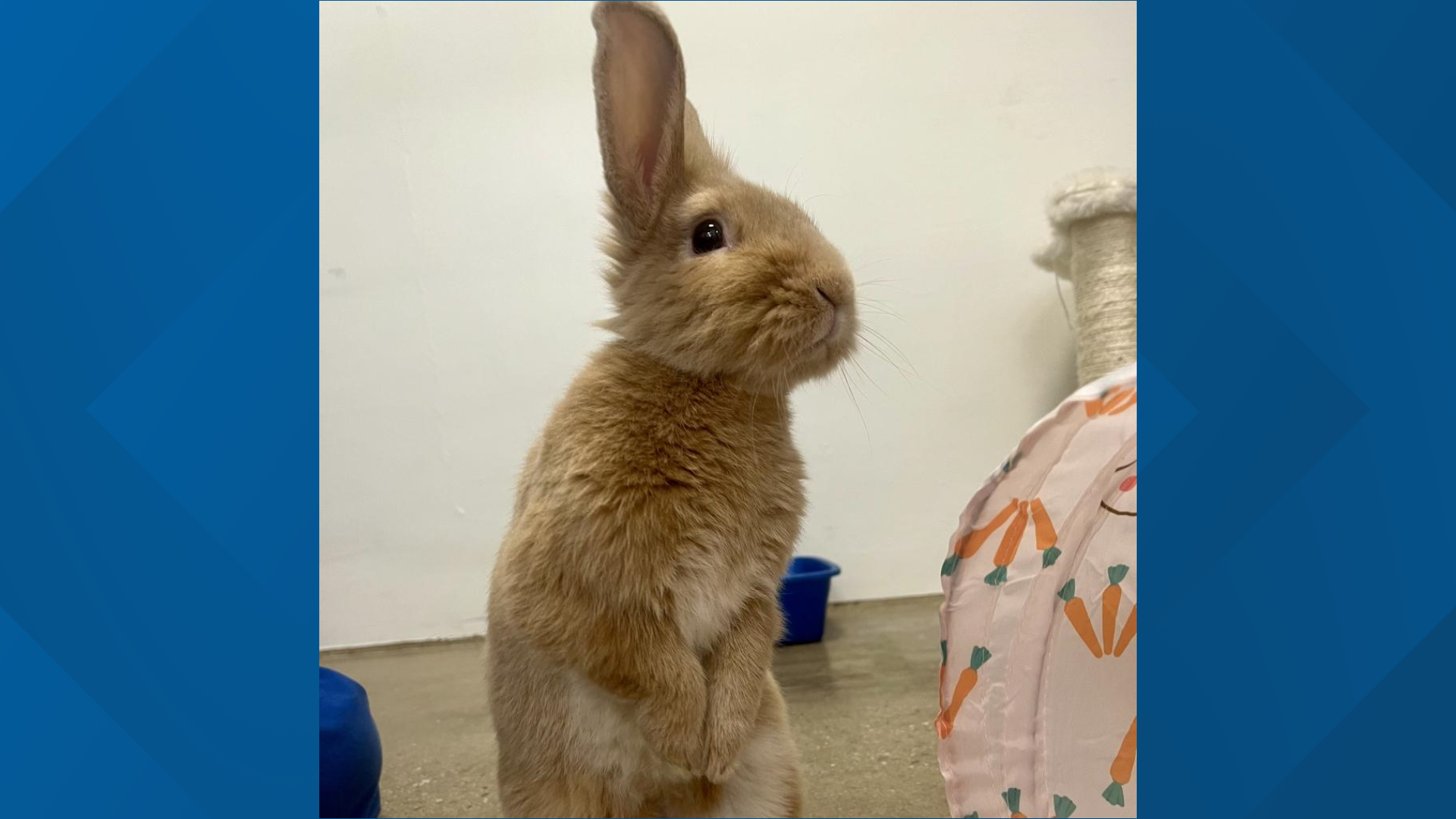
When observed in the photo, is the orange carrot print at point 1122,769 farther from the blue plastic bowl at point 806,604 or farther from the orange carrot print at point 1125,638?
the blue plastic bowl at point 806,604

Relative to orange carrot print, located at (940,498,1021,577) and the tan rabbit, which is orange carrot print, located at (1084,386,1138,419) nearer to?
orange carrot print, located at (940,498,1021,577)

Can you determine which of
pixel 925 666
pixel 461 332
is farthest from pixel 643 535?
pixel 461 332

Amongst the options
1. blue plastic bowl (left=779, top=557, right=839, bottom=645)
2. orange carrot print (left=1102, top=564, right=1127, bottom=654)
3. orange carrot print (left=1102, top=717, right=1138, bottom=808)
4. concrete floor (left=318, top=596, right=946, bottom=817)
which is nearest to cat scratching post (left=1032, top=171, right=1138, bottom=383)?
concrete floor (left=318, top=596, right=946, bottom=817)

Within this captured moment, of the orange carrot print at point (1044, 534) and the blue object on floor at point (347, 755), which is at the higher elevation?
the orange carrot print at point (1044, 534)

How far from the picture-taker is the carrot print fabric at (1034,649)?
3.38 feet

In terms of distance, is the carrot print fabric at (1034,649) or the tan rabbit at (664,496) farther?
the carrot print fabric at (1034,649)

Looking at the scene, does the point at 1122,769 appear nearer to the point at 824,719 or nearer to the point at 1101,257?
the point at 824,719

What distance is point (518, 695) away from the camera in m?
0.83

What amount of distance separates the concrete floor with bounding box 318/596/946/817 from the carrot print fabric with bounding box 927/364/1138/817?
198 millimetres

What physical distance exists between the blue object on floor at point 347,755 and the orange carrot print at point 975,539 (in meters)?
0.90

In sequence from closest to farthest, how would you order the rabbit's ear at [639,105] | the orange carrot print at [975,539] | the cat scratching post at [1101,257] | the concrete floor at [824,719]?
the rabbit's ear at [639,105] → the orange carrot print at [975,539] → the concrete floor at [824,719] → the cat scratching post at [1101,257]

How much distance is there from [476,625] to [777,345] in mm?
2009

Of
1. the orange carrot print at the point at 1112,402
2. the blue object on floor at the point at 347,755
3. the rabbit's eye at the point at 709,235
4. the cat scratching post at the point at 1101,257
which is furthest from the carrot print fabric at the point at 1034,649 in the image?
the cat scratching post at the point at 1101,257

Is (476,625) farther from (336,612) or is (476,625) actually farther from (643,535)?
(643,535)
